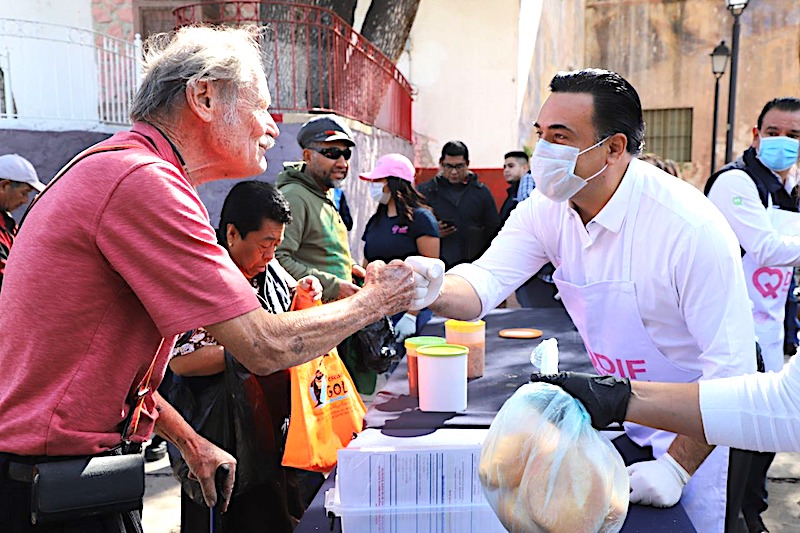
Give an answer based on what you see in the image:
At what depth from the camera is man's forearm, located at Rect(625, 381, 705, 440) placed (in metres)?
1.27

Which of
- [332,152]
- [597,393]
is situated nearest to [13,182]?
[332,152]

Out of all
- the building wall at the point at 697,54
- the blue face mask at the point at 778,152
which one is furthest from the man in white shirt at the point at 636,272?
the building wall at the point at 697,54

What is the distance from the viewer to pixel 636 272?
5.86ft

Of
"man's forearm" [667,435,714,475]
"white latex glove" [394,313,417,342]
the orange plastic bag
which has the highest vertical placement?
"man's forearm" [667,435,714,475]

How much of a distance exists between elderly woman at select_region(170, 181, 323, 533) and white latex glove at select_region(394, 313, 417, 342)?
4.91ft

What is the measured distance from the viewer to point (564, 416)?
113 centimetres

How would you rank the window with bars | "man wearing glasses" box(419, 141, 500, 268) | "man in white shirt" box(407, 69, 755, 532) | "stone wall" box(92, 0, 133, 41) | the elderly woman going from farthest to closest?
the window with bars, "stone wall" box(92, 0, 133, 41), "man wearing glasses" box(419, 141, 500, 268), the elderly woman, "man in white shirt" box(407, 69, 755, 532)

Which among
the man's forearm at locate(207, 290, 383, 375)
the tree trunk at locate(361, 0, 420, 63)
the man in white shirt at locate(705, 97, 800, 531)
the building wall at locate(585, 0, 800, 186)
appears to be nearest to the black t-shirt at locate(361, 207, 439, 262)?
the man in white shirt at locate(705, 97, 800, 531)

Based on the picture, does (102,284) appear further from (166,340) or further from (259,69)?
(259,69)

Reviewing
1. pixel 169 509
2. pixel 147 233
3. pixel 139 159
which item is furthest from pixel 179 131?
pixel 169 509

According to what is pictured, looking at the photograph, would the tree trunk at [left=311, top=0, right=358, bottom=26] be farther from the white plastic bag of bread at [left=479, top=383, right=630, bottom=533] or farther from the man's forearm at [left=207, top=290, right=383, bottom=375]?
the white plastic bag of bread at [left=479, top=383, right=630, bottom=533]

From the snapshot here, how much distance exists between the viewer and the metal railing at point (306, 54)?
646 centimetres

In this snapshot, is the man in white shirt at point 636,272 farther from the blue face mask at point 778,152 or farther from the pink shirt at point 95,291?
the blue face mask at point 778,152

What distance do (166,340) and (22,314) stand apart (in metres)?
0.29
